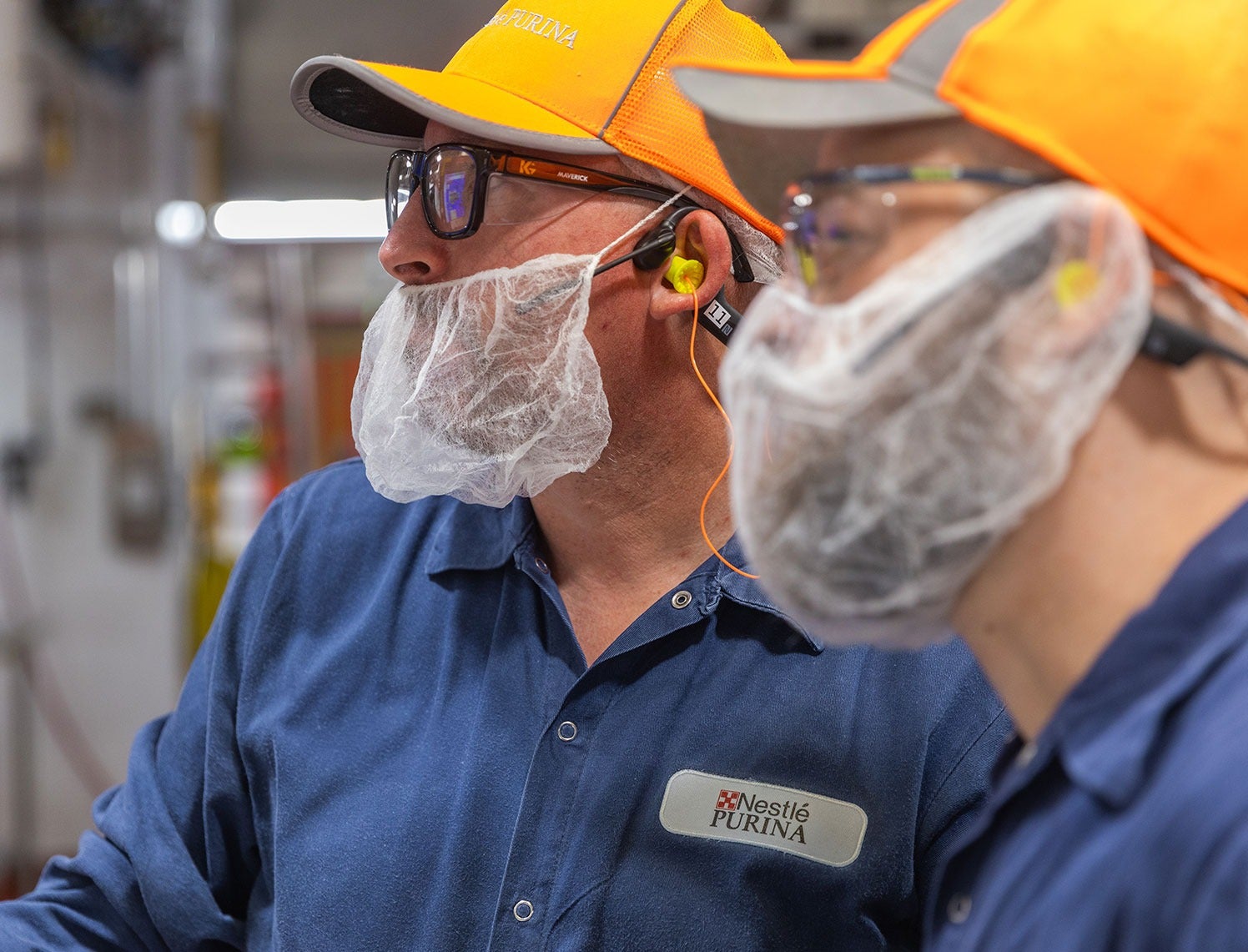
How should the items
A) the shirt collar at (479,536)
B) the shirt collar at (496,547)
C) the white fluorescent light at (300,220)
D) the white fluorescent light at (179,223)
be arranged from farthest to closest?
the white fluorescent light at (179,223), the white fluorescent light at (300,220), the shirt collar at (479,536), the shirt collar at (496,547)

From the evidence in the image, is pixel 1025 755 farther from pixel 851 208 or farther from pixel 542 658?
pixel 542 658

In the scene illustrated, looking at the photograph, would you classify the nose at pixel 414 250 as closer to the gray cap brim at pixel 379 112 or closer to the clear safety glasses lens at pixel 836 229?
the gray cap brim at pixel 379 112

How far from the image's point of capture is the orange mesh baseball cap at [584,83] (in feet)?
4.29

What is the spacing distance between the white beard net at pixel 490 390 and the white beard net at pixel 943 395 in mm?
486

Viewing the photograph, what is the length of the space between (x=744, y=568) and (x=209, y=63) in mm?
3405

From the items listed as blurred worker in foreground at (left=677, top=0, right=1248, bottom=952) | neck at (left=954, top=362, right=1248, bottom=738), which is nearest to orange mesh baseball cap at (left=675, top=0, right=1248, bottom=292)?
blurred worker in foreground at (left=677, top=0, right=1248, bottom=952)

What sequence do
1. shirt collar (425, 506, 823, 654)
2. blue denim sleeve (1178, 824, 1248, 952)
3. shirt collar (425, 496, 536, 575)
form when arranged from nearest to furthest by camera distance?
1. blue denim sleeve (1178, 824, 1248, 952)
2. shirt collar (425, 506, 823, 654)
3. shirt collar (425, 496, 536, 575)

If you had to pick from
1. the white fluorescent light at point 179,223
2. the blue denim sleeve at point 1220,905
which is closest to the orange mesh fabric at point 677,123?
the blue denim sleeve at point 1220,905

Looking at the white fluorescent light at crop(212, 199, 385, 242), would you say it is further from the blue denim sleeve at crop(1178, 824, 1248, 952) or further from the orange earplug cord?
the blue denim sleeve at crop(1178, 824, 1248, 952)

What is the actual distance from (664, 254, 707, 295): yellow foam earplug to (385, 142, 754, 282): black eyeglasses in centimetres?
8

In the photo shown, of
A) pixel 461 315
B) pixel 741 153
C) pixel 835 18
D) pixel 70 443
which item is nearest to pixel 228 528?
pixel 70 443

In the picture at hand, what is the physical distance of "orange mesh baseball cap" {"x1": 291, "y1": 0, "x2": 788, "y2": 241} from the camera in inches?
51.4

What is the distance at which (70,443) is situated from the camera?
4.14 m

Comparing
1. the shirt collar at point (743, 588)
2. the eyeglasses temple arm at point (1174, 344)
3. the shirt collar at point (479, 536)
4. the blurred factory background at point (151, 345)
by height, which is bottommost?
the blurred factory background at point (151, 345)
